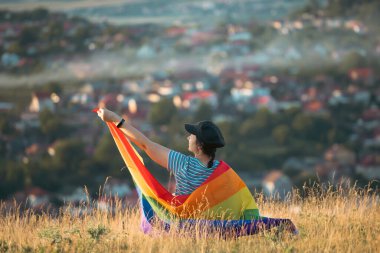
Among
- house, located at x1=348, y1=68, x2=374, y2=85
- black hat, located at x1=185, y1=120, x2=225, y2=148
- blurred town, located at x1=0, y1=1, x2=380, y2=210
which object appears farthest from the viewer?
house, located at x1=348, y1=68, x2=374, y2=85

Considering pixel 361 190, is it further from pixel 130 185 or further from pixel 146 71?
pixel 146 71

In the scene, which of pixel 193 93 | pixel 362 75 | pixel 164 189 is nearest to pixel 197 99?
pixel 193 93

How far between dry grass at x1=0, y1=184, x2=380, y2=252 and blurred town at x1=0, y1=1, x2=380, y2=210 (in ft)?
158

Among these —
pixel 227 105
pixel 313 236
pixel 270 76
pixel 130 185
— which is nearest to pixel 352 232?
pixel 313 236

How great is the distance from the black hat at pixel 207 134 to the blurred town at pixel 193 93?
1922 inches

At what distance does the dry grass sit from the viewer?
15.5 ft

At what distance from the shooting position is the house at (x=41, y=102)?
83500 mm

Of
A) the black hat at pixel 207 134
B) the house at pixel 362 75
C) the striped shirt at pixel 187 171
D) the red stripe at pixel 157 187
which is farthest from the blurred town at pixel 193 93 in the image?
the black hat at pixel 207 134

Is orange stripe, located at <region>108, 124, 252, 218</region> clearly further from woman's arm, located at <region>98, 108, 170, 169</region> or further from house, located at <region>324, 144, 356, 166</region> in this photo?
house, located at <region>324, 144, 356, 166</region>

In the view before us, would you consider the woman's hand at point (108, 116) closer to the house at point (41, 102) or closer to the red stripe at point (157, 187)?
the red stripe at point (157, 187)

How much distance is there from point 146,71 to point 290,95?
20846 millimetres

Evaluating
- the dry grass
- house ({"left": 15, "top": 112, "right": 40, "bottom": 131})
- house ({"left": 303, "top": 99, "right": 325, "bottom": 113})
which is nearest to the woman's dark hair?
the dry grass

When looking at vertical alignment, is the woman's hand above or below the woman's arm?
above

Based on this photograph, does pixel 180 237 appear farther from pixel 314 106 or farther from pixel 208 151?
pixel 314 106
